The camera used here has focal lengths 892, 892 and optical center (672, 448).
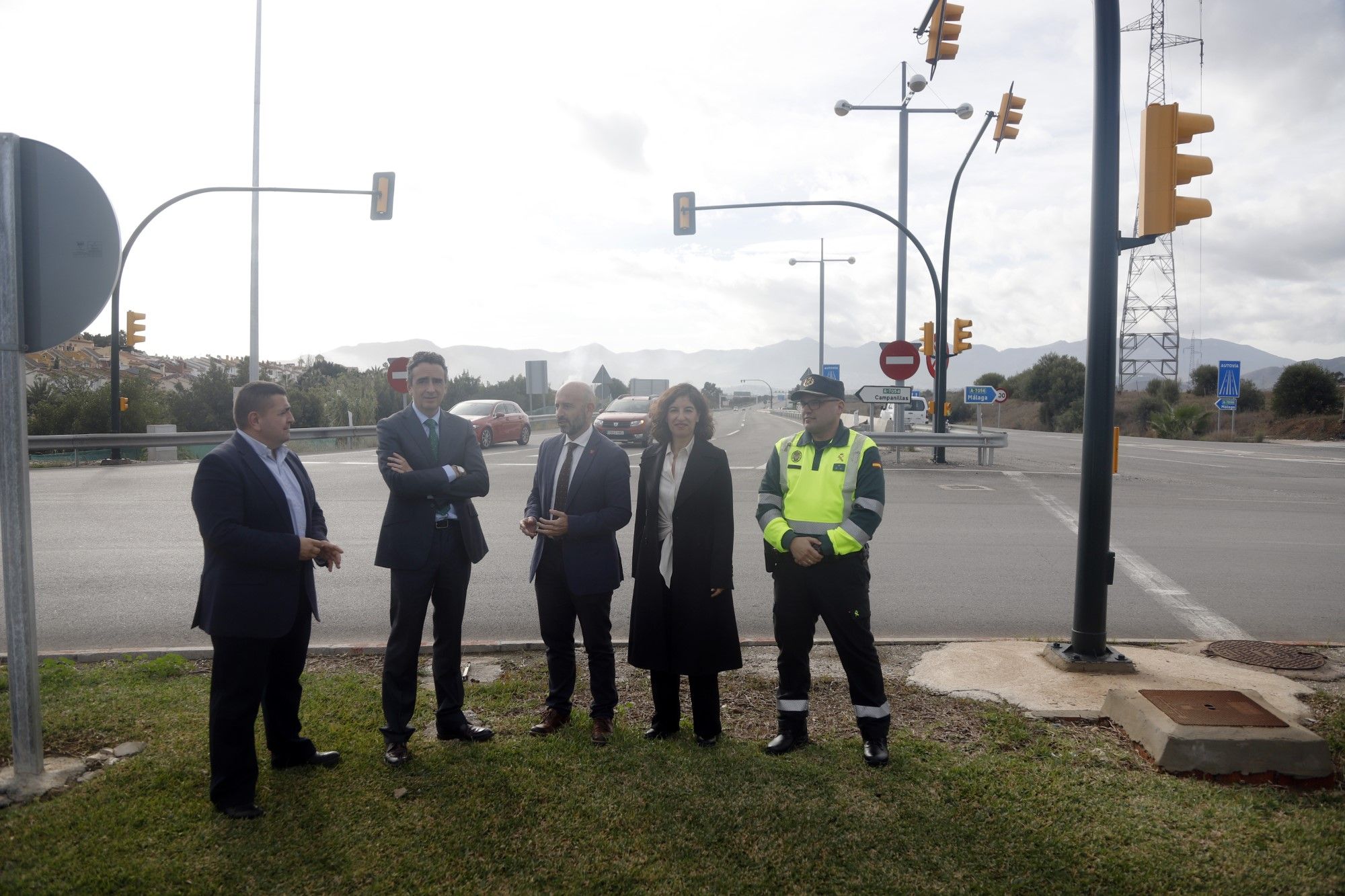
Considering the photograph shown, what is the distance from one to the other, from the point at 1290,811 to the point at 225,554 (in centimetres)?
435

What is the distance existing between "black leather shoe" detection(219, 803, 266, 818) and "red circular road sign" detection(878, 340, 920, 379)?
1669 cm

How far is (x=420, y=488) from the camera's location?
4168mm

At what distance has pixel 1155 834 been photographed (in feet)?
10.9

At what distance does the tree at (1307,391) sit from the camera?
4394 centimetres

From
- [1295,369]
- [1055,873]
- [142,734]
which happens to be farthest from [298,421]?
[1295,369]

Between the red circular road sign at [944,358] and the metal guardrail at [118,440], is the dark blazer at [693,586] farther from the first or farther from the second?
the red circular road sign at [944,358]

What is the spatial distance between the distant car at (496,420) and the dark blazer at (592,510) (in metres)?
22.1

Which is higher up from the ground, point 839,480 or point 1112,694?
point 839,480

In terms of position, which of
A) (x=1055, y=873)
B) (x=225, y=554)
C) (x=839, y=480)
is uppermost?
(x=839, y=480)

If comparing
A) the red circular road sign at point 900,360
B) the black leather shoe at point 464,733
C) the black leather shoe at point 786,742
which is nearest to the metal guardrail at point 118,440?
the red circular road sign at point 900,360

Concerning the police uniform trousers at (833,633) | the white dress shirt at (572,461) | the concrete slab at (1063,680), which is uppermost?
the white dress shirt at (572,461)

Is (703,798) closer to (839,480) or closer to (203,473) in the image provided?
(839,480)

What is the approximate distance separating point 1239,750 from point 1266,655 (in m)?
2.41

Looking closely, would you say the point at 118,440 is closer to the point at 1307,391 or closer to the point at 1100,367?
the point at 1100,367
